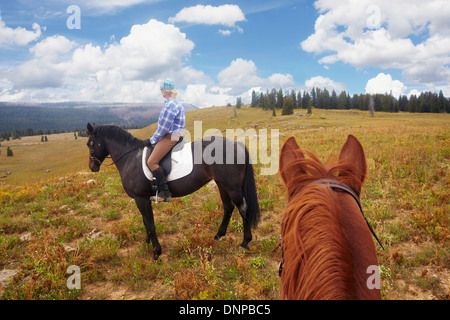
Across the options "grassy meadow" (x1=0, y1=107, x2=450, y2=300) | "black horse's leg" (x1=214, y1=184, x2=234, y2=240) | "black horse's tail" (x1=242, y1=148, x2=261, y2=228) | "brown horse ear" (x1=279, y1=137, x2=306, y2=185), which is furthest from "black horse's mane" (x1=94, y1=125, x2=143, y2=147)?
"brown horse ear" (x1=279, y1=137, x2=306, y2=185)

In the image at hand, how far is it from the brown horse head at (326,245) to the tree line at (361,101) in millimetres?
87948

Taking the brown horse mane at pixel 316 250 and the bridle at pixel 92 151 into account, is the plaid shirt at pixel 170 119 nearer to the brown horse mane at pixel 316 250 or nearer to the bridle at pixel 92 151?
the bridle at pixel 92 151

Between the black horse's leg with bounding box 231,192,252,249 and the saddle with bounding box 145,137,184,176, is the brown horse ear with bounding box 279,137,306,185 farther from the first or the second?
the saddle with bounding box 145,137,184,176

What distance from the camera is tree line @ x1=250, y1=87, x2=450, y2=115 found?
300ft

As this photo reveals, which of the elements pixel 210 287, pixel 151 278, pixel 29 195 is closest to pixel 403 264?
pixel 210 287

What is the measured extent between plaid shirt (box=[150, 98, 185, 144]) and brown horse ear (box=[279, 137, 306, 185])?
367 centimetres

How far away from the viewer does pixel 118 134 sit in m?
5.81

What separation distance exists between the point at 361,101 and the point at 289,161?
124 metres

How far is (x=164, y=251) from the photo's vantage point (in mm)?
5461

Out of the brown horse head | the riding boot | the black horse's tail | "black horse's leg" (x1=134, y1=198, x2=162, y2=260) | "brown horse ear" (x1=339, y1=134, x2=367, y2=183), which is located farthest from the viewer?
the black horse's tail

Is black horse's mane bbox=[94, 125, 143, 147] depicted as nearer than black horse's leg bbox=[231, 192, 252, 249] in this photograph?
No

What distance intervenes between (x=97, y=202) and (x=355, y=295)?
9.65 metres
